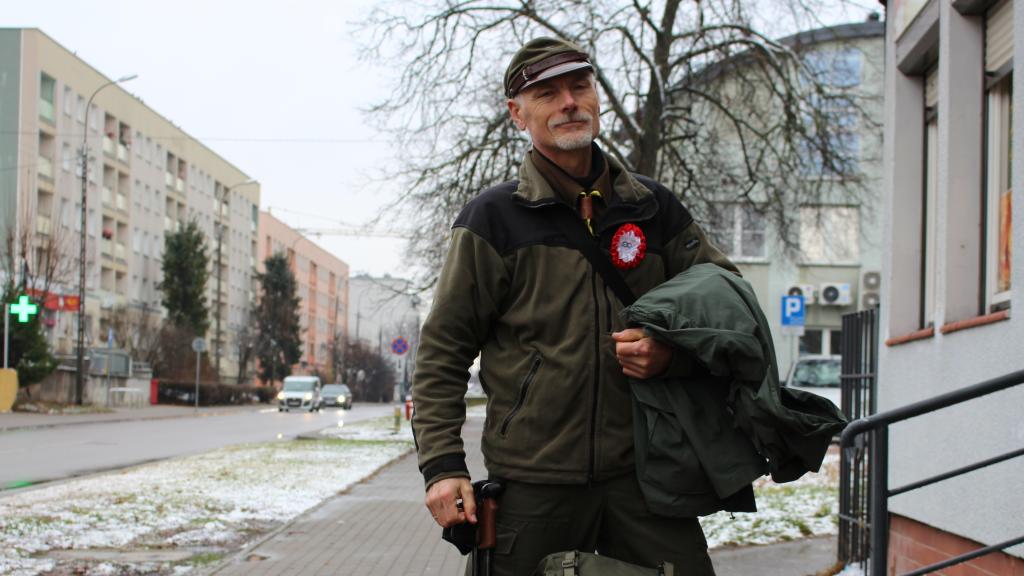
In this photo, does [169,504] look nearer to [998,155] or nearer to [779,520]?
[779,520]

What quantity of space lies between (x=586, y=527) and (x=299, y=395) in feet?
172

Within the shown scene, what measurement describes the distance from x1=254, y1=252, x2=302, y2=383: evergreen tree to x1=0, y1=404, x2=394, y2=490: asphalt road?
169 ft

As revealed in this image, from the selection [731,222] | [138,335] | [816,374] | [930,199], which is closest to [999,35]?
[930,199]

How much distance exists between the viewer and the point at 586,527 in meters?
3.04

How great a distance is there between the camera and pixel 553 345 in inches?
121

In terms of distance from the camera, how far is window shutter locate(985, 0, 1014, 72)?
5.83 metres

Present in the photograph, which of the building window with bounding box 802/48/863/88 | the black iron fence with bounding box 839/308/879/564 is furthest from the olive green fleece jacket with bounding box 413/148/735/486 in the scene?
the building window with bounding box 802/48/863/88

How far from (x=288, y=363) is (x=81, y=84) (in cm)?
3580

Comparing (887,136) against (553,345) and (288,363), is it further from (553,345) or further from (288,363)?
(288,363)

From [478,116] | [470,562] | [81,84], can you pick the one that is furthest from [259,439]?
[81,84]

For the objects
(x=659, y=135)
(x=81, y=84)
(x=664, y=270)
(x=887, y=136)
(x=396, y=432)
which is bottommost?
(x=396, y=432)

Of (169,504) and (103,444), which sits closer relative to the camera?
(169,504)

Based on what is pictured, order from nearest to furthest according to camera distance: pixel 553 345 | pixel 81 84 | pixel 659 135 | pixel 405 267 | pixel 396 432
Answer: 1. pixel 553 345
2. pixel 659 135
3. pixel 405 267
4. pixel 396 432
5. pixel 81 84

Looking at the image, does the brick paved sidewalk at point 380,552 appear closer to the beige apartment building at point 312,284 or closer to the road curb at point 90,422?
the road curb at point 90,422
